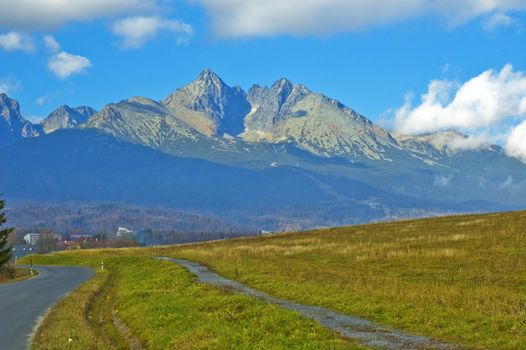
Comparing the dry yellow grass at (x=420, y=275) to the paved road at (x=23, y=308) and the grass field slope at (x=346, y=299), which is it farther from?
the paved road at (x=23, y=308)

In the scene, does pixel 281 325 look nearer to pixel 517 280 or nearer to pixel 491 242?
pixel 517 280

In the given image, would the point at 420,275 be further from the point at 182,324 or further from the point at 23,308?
the point at 23,308

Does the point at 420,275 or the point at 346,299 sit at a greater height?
the point at 420,275

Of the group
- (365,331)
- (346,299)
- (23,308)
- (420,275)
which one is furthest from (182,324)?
→ (420,275)

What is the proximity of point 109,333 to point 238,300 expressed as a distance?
5743mm

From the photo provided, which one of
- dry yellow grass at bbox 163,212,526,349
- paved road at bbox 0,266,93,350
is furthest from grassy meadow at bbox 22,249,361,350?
dry yellow grass at bbox 163,212,526,349

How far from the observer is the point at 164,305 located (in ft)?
99.6

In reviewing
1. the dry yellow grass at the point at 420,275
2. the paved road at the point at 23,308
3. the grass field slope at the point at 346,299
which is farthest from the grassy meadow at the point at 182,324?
the dry yellow grass at the point at 420,275

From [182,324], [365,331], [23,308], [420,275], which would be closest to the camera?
[365,331]

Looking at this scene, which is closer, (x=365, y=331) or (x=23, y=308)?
(x=365, y=331)

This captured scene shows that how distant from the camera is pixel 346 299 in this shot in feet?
97.9

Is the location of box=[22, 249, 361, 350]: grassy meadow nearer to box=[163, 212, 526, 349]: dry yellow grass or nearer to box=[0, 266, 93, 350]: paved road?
box=[0, 266, 93, 350]: paved road

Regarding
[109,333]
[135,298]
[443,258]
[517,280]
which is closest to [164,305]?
[109,333]

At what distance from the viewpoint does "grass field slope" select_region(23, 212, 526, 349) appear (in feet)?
71.8
